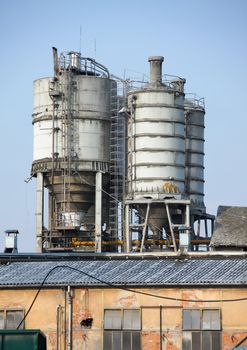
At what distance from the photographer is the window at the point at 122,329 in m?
47.6

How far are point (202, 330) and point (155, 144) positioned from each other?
33.6 metres

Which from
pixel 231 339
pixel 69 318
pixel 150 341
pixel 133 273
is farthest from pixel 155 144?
pixel 231 339

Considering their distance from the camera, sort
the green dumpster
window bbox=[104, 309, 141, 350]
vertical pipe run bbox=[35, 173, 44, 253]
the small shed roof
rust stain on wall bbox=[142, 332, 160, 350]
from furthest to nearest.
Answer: vertical pipe run bbox=[35, 173, 44, 253]
the small shed roof
window bbox=[104, 309, 141, 350]
rust stain on wall bbox=[142, 332, 160, 350]
the green dumpster

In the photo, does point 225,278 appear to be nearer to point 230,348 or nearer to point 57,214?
point 230,348

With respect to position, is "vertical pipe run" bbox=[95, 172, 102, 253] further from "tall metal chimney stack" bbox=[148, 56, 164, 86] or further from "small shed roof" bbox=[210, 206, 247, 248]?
"small shed roof" bbox=[210, 206, 247, 248]

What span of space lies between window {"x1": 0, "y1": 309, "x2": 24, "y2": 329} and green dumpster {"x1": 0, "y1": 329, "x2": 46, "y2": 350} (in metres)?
8.67

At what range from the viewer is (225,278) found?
47406 mm

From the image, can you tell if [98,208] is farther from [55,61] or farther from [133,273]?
[133,273]

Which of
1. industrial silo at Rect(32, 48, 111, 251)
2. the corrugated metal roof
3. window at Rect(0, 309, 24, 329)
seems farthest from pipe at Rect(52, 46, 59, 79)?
window at Rect(0, 309, 24, 329)

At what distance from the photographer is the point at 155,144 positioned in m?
79.3

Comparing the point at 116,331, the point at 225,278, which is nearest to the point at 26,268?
the point at 116,331

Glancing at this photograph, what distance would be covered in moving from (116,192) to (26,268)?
30338 mm

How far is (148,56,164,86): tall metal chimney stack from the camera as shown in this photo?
81113 mm

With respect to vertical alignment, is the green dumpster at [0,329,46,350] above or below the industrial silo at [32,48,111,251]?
below
